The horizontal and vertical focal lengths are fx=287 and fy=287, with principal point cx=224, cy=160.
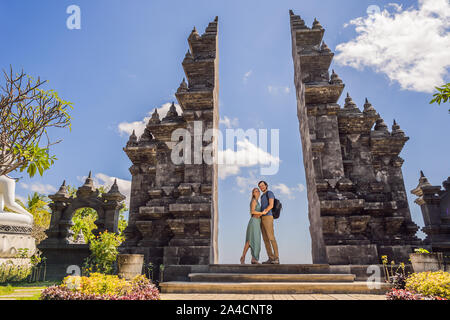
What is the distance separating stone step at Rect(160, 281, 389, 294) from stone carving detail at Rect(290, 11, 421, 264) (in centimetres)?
128

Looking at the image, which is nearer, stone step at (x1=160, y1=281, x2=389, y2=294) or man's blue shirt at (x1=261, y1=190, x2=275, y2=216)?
stone step at (x1=160, y1=281, x2=389, y2=294)

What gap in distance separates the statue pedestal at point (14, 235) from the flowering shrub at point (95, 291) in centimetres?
724

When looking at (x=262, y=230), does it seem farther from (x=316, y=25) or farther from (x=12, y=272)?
(x=12, y=272)

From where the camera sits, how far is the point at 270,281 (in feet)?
23.4

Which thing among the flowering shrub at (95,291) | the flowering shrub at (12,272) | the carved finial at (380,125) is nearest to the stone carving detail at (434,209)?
the carved finial at (380,125)

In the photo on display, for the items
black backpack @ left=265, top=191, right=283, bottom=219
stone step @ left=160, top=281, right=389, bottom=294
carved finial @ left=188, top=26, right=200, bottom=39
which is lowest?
stone step @ left=160, top=281, right=389, bottom=294

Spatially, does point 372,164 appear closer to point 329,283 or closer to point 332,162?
point 332,162

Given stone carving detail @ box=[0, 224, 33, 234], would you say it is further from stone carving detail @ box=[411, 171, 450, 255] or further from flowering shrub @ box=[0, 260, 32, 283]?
stone carving detail @ box=[411, 171, 450, 255]

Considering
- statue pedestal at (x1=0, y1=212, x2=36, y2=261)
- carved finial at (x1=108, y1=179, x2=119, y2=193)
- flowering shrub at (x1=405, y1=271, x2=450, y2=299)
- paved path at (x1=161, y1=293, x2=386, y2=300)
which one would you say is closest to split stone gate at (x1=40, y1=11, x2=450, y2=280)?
statue pedestal at (x1=0, y1=212, x2=36, y2=261)

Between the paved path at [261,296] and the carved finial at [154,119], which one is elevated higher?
the carved finial at [154,119]

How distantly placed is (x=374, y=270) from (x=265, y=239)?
2983mm

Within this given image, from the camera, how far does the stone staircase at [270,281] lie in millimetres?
6570

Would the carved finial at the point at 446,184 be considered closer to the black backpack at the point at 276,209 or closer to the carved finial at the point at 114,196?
the black backpack at the point at 276,209

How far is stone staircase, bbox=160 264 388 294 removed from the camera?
6.57m
